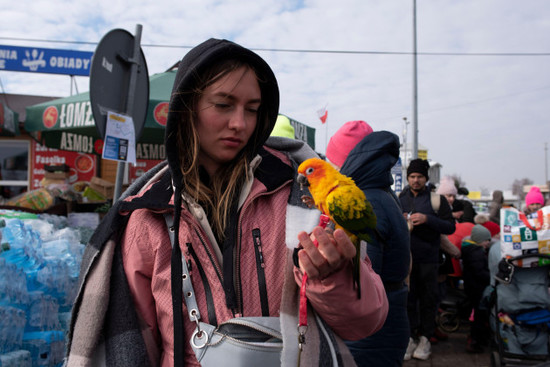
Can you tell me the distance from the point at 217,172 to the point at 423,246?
380cm

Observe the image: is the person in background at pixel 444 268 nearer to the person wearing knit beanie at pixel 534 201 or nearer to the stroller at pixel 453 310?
the stroller at pixel 453 310

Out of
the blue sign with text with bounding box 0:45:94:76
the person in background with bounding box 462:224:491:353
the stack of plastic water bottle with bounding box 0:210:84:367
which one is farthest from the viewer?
the blue sign with text with bounding box 0:45:94:76

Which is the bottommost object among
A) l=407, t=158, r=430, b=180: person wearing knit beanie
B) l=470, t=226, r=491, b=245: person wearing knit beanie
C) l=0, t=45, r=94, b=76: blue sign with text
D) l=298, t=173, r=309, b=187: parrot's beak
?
l=470, t=226, r=491, b=245: person wearing knit beanie

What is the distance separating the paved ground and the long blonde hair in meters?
4.28

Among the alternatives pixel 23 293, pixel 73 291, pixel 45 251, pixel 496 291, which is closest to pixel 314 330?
pixel 23 293

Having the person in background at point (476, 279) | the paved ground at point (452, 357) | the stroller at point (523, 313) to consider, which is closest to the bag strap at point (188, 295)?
the stroller at point (523, 313)

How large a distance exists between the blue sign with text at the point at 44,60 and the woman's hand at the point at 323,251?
29.8 ft

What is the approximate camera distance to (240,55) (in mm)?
1271

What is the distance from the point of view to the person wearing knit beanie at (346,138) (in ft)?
8.80

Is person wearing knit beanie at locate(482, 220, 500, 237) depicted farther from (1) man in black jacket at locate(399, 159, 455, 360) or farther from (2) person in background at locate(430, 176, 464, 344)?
(1) man in black jacket at locate(399, 159, 455, 360)

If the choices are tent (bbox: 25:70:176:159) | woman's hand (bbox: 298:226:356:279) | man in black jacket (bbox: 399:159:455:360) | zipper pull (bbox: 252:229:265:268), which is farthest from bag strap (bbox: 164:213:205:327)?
tent (bbox: 25:70:176:159)

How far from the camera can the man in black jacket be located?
4.52 metres

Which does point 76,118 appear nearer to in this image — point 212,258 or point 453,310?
point 212,258

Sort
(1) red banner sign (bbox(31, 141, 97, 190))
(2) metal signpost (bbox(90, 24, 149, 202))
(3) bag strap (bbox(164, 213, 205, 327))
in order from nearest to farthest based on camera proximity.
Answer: (3) bag strap (bbox(164, 213, 205, 327)) < (2) metal signpost (bbox(90, 24, 149, 202)) < (1) red banner sign (bbox(31, 141, 97, 190))
